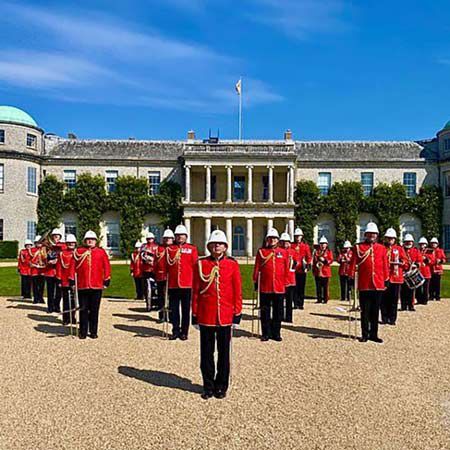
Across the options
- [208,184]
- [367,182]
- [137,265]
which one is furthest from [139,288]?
[367,182]

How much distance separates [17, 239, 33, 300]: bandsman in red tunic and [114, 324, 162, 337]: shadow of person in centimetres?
514

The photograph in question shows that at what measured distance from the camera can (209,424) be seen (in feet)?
17.1

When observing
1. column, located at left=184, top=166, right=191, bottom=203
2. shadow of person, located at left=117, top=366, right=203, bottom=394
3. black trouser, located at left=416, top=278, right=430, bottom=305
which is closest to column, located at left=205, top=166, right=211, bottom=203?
column, located at left=184, top=166, right=191, bottom=203

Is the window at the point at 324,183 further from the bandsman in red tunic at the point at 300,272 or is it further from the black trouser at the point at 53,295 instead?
the black trouser at the point at 53,295

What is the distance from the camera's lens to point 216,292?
646cm

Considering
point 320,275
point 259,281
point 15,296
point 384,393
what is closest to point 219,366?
point 384,393

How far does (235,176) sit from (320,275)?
2852cm

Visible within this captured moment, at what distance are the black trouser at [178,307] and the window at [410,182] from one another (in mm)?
35383

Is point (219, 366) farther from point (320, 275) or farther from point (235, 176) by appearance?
point (235, 176)

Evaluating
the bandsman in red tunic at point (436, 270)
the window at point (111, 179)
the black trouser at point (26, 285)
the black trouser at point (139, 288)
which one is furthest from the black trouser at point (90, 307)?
the window at point (111, 179)

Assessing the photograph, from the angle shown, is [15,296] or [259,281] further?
[15,296]

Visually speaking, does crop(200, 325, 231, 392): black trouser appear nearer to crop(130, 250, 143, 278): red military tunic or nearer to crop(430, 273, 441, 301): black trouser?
crop(130, 250, 143, 278): red military tunic

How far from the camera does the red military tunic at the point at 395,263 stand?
37.5ft

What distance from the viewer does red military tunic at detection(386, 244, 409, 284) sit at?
1144 cm
